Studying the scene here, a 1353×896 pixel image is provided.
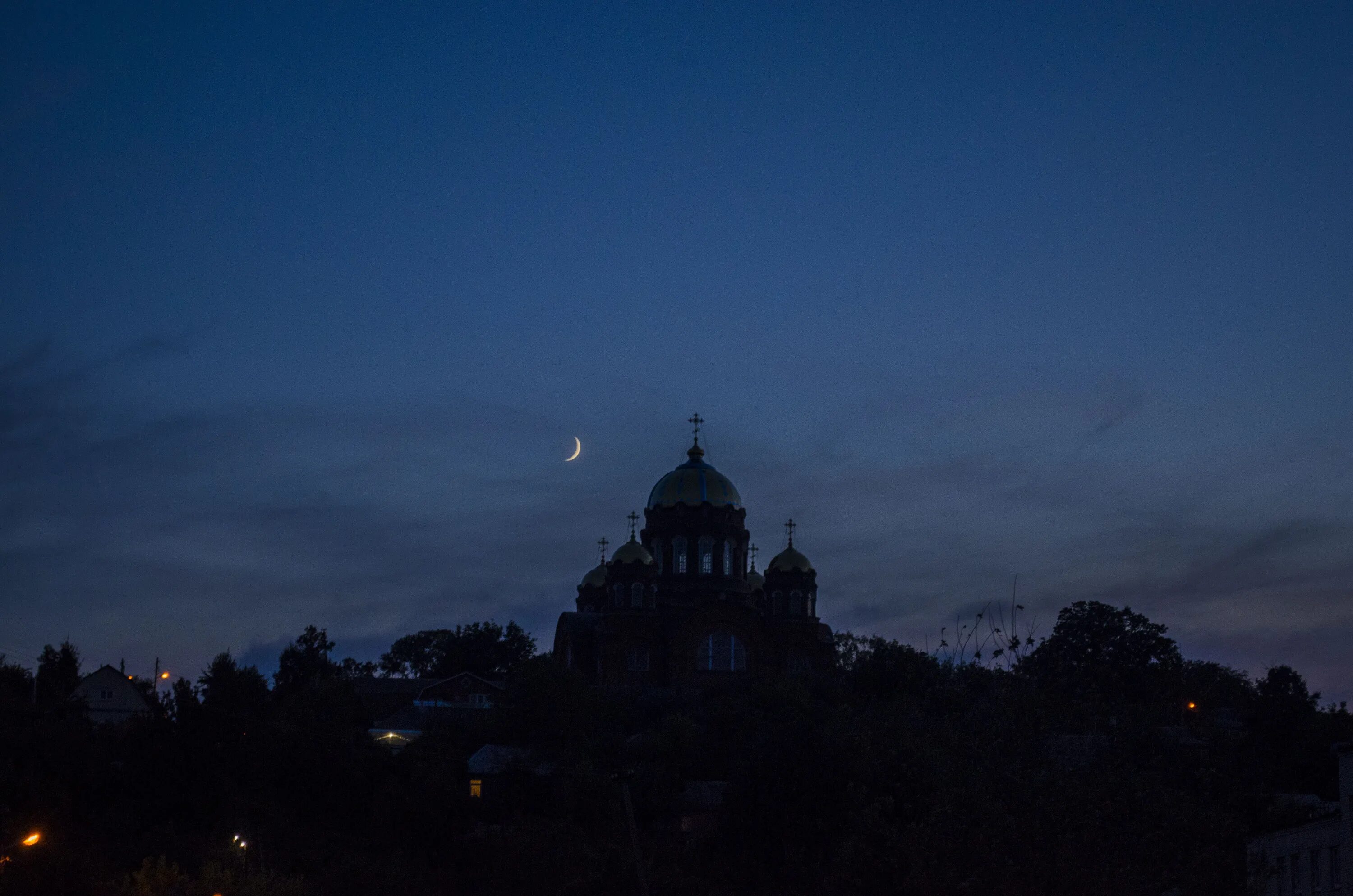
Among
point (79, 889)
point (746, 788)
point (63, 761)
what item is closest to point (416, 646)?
point (63, 761)

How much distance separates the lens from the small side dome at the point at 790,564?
8506 centimetres

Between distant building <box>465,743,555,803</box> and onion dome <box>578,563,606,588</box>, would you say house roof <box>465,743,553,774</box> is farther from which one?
onion dome <box>578,563,606,588</box>

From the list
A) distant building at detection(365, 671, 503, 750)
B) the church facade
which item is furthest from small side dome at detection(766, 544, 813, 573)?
distant building at detection(365, 671, 503, 750)

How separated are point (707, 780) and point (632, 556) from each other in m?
23.6

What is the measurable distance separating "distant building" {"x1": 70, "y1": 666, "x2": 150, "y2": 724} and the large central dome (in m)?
32.2

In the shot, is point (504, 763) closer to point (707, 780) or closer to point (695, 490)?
point (707, 780)

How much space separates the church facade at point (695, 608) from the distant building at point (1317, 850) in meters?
44.6

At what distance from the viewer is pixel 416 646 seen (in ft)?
481

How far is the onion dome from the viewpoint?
312 feet

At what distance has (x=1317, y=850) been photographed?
3444 cm

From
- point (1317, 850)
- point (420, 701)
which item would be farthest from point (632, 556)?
point (1317, 850)

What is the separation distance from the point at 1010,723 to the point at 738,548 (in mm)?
58506

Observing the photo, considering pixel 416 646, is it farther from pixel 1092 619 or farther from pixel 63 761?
pixel 63 761

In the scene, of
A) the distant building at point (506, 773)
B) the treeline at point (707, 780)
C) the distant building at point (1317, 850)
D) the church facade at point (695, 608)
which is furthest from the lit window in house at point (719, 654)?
the distant building at point (1317, 850)
